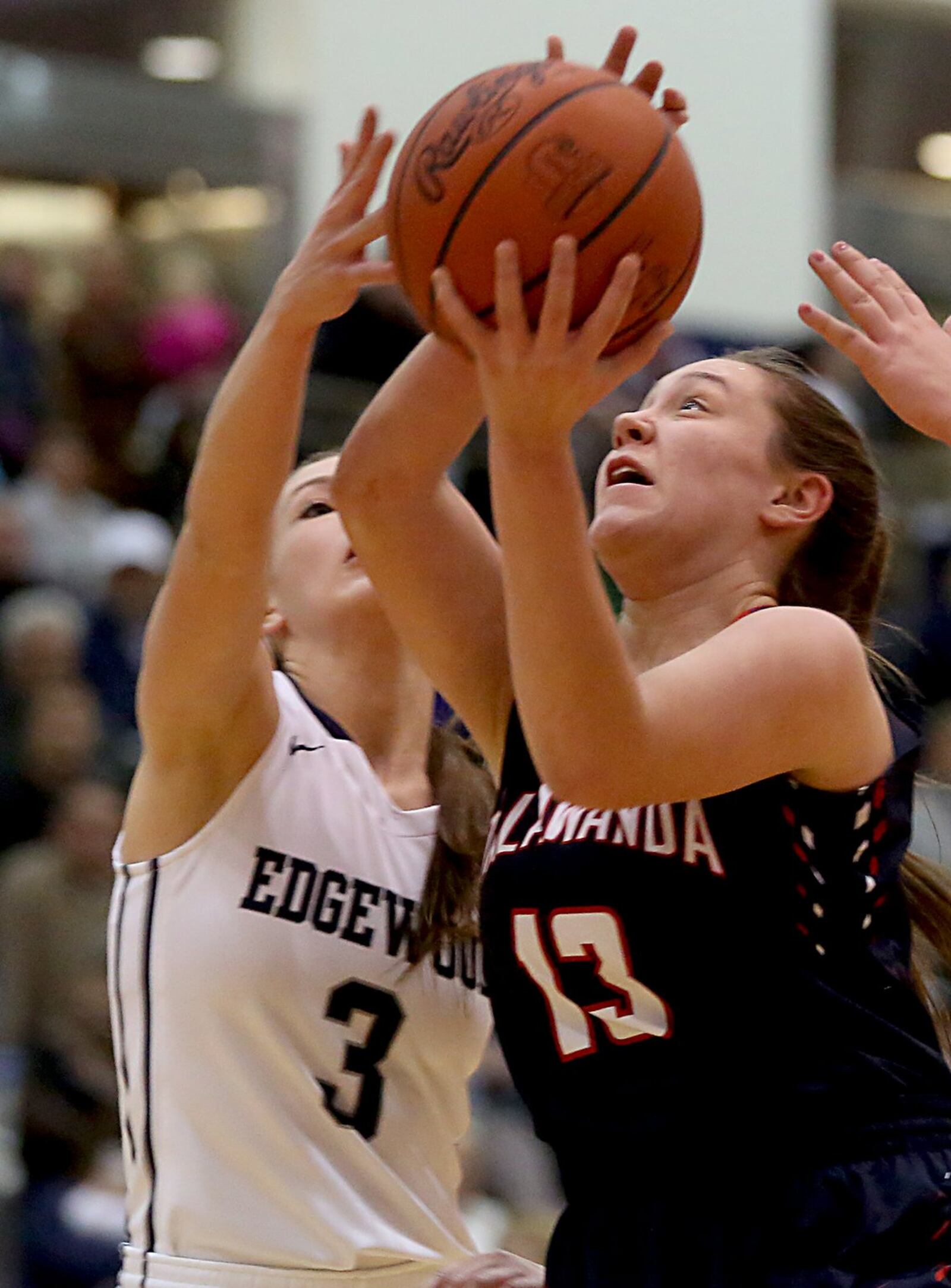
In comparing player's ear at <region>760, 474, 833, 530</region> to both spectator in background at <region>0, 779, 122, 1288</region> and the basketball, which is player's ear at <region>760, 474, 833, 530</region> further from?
spectator in background at <region>0, 779, 122, 1288</region>

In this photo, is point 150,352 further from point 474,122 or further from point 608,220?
point 608,220

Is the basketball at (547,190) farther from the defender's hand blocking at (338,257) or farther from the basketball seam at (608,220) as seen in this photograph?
the defender's hand blocking at (338,257)

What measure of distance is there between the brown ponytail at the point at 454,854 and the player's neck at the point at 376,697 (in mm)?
43

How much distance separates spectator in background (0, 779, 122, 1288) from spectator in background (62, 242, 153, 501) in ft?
6.73

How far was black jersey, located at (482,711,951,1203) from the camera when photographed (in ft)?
7.47

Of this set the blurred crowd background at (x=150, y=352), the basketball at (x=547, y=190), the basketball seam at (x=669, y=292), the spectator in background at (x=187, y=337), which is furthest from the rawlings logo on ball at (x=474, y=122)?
the spectator in background at (x=187, y=337)

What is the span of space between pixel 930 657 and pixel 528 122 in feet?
19.3

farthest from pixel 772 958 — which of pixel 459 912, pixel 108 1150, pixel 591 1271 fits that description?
pixel 108 1150

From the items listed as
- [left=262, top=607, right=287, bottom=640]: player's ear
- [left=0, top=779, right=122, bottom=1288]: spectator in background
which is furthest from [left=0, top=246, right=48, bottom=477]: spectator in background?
[left=262, top=607, right=287, bottom=640]: player's ear

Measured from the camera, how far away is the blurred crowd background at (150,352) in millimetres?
5555

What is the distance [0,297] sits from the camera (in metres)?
7.92

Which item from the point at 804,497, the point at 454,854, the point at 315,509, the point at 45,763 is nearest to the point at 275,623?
the point at 315,509

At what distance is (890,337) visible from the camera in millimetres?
2555

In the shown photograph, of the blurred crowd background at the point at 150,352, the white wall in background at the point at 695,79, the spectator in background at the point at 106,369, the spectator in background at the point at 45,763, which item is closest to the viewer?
the blurred crowd background at the point at 150,352
